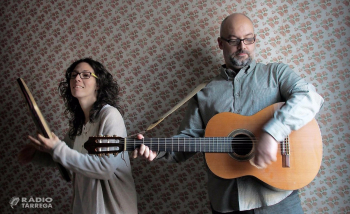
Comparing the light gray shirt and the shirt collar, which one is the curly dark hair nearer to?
the light gray shirt

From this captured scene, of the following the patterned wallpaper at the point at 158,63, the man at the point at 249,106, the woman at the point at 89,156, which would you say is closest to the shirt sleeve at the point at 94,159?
the woman at the point at 89,156

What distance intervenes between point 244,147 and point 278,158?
0.15 meters

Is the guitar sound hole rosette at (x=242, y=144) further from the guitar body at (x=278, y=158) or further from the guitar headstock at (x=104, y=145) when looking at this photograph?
the guitar headstock at (x=104, y=145)

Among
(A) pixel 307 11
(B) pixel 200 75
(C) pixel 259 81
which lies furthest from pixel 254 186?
(A) pixel 307 11

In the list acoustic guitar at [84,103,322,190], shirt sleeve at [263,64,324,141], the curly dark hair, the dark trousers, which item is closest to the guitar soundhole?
acoustic guitar at [84,103,322,190]

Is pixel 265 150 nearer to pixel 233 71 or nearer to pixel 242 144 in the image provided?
pixel 242 144

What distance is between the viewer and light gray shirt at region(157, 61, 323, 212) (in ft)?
3.51

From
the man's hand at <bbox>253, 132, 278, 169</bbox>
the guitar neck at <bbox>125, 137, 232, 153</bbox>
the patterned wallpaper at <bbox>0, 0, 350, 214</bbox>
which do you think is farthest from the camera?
the patterned wallpaper at <bbox>0, 0, 350, 214</bbox>

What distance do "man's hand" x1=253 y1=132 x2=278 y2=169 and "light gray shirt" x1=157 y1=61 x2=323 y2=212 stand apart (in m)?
0.03

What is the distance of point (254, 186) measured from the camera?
1154mm

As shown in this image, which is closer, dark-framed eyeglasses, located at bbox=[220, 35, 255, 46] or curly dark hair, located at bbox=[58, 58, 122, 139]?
dark-framed eyeglasses, located at bbox=[220, 35, 255, 46]

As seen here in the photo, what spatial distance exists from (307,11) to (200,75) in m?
0.75

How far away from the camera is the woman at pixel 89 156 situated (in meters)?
1.25

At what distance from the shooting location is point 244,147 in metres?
1.14
